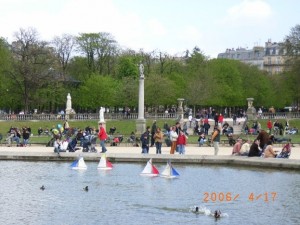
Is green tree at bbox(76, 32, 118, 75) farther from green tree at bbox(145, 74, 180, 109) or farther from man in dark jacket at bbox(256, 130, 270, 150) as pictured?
man in dark jacket at bbox(256, 130, 270, 150)

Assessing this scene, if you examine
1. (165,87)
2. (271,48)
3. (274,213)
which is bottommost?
(274,213)

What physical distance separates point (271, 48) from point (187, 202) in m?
136

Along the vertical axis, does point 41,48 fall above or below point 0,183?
above

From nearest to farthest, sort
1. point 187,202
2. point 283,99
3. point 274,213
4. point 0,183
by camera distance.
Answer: point 274,213, point 187,202, point 0,183, point 283,99

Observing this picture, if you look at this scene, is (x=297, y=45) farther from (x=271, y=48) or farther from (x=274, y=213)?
(x=271, y=48)

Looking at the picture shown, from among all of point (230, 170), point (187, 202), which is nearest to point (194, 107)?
point (230, 170)

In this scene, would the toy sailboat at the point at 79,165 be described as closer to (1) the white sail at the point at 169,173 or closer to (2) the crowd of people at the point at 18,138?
(1) the white sail at the point at 169,173

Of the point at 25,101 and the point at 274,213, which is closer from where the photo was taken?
the point at 274,213

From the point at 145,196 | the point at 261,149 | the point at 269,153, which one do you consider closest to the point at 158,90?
the point at 261,149

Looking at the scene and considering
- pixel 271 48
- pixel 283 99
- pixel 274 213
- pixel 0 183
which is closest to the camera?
pixel 274 213

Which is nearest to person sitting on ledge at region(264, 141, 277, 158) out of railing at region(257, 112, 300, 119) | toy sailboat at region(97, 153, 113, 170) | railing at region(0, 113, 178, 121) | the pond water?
the pond water

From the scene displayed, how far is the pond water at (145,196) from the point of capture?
1966 centimetres

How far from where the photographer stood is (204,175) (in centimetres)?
2859

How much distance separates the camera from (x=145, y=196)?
23234 mm
